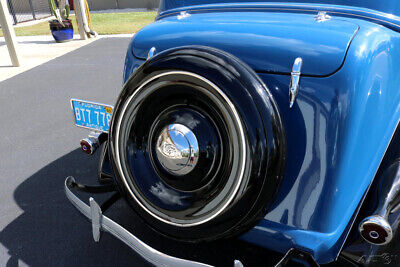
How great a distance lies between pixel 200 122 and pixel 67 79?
479 centimetres

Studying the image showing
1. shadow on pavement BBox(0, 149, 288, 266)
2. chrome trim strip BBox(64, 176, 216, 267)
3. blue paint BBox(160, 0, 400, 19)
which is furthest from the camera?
shadow on pavement BBox(0, 149, 288, 266)

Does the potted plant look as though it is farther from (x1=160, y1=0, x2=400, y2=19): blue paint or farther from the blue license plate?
(x1=160, y1=0, x2=400, y2=19): blue paint

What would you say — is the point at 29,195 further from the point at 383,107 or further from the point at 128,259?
the point at 383,107

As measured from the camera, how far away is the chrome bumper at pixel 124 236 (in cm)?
143

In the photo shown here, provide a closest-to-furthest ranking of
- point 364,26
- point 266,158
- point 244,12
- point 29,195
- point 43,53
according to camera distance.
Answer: point 266,158, point 364,26, point 244,12, point 29,195, point 43,53

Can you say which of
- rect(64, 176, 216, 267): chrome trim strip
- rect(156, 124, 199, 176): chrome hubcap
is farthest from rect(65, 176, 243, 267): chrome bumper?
rect(156, 124, 199, 176): chrome hubcap

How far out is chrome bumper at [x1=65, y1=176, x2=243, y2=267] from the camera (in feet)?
4.70

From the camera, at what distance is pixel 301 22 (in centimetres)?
161

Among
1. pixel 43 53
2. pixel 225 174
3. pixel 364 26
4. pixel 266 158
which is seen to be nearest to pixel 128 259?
pixel 225 174

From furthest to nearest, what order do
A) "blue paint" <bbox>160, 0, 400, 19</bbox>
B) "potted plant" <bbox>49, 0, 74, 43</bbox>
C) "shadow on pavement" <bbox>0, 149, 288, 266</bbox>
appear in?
1. "potted plant" <bbox>49, 0, 74, 43</bbox>
2. "shadow on pavement" <bbox>0, 149, 288, 266</bbox>
3. "blue paint" <bbox>160, 0, 400, 19</bbox>

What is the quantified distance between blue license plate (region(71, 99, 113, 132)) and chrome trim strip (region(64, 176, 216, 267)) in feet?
1.48

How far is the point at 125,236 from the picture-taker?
1.59 meters

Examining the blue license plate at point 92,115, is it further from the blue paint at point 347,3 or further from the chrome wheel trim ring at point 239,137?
the blue paint at point 347,3

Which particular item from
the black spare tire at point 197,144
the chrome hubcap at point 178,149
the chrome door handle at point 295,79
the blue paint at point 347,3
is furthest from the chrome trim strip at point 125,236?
the blue paint at point 347,3
